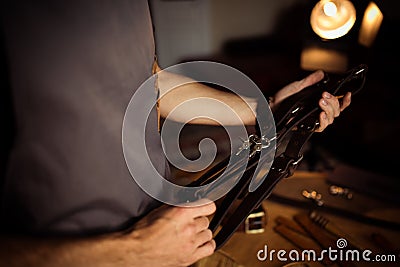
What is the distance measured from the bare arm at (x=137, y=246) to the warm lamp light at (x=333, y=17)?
0.54 meters

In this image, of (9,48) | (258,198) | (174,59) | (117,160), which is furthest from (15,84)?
(174,59)

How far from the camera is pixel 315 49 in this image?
1318 mm

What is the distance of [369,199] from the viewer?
0.94 meters

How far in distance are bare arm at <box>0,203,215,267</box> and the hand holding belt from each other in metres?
0.06

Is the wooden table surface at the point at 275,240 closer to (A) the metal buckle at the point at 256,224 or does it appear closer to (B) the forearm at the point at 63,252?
(A) the metal buckle at the point at 256,224

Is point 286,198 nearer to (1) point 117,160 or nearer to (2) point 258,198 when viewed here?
(2) point 258,198

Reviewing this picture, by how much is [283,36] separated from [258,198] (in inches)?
89.7

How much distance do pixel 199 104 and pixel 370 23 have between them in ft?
1.55

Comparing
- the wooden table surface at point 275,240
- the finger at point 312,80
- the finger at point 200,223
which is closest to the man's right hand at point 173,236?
the finger at point 200,223

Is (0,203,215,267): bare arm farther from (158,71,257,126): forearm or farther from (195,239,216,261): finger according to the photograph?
(158,71,257,126): forearm

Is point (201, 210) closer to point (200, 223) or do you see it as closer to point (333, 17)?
point (200, 223)

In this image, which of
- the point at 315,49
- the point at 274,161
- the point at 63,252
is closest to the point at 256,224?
the point at 274,161

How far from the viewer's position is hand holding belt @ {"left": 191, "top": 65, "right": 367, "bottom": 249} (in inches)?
24.0

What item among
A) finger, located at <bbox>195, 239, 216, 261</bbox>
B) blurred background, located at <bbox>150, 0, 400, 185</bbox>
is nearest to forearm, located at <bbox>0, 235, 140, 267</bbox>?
finger, located at <bbox>195, 239, 216, 261</bbox>
